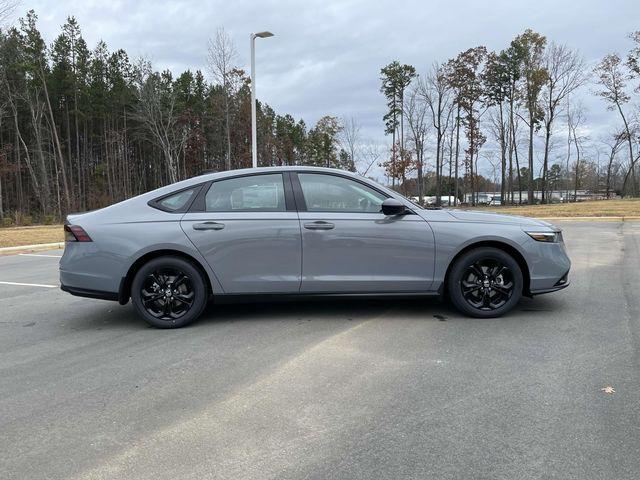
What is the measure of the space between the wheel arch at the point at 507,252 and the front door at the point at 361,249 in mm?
230

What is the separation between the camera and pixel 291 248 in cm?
501

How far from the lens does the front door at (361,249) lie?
5023 mm

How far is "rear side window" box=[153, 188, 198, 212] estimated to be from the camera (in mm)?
5117

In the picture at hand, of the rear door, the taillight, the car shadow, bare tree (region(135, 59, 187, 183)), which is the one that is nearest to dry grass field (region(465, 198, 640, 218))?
the car shadow

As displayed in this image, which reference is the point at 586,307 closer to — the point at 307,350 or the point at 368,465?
the point at 307,350

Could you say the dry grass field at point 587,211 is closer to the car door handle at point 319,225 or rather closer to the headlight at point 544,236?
the headlight at point 544,236

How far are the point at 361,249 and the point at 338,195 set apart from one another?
0.62 m

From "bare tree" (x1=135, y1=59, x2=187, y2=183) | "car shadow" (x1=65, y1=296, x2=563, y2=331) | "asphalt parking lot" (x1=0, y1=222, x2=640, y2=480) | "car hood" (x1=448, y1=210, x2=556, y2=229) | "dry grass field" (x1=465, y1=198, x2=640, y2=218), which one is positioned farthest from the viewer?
"bare tree" (x1=135, y1=59, x2=187, y2=183)

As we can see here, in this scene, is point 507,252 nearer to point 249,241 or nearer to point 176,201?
point 249,241

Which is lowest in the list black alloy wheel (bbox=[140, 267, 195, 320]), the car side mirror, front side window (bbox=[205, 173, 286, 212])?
black alloy wheel (bbox=[140, 267, 195, 320])

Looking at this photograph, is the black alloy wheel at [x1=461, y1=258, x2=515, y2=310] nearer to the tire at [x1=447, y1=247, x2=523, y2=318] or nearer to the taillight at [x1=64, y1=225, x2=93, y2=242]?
the tire at [x1=447, y1=247, x2=523, y2=318]

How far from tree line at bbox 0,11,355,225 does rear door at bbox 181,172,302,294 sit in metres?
32.3

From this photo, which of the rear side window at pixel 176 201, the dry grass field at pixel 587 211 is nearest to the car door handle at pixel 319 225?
the rear side window at pixel 176 201

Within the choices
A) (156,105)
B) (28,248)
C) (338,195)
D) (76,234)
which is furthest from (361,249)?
(156,105)
